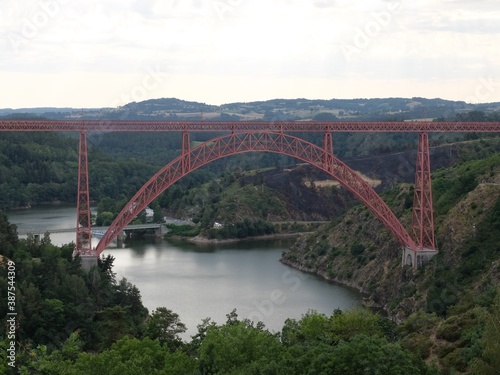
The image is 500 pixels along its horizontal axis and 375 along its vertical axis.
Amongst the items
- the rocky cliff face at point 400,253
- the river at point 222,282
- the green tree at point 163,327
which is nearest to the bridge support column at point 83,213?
the river at point 222,282

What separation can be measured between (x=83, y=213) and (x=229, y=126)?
7.63 m

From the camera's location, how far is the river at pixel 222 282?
132 ft

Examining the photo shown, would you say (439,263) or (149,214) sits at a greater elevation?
(439,263)

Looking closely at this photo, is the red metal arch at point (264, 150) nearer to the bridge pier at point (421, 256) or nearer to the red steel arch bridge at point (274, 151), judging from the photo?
the red steel arch bridge at point (274, 151)

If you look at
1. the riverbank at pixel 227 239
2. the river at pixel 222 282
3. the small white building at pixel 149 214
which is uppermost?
the small white building at pixel 149 214

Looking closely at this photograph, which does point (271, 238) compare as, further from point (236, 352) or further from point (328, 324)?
point (236, 352)

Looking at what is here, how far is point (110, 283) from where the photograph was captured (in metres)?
40.0

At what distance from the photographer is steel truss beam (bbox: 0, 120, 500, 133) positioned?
134ft

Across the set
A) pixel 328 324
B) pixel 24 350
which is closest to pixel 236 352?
pixel 328 324

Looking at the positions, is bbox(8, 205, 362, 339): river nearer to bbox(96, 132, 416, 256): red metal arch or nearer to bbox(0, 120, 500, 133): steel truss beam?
bbox(96, 132, 416, 256): red metal arch

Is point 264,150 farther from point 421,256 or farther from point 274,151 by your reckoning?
point 421,256

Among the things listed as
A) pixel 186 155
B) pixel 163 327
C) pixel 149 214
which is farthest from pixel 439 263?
pixel 149 214

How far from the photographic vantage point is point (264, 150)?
41.2m

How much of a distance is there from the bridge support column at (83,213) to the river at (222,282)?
3497 millimetres
